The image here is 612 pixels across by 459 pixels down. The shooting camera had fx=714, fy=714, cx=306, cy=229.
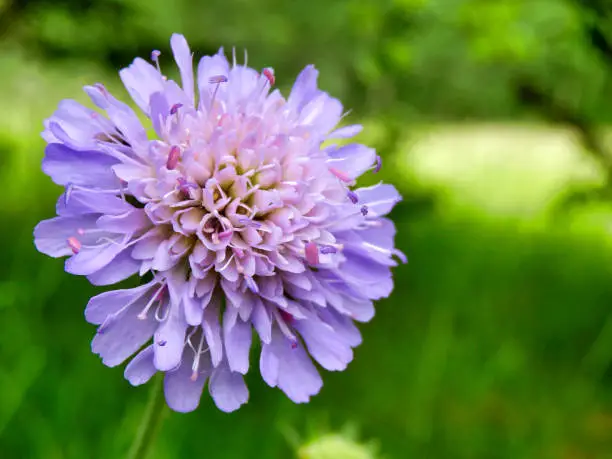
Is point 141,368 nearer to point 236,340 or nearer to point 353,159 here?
point 236,340

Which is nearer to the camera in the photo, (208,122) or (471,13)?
(208,122)

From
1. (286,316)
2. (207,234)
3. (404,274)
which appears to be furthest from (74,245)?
(404,274)

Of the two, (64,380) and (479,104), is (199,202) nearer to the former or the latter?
(64,380)

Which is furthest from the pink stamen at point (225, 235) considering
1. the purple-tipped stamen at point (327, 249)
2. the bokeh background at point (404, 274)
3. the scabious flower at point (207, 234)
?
the bokeh background at point (404, 274)

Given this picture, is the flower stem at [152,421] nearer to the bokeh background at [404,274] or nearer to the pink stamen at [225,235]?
the pink stamen at [225,235]

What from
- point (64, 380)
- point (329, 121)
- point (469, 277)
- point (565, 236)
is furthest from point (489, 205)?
point (329, 121)

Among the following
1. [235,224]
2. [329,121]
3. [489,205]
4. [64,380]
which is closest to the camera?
[235,224]
